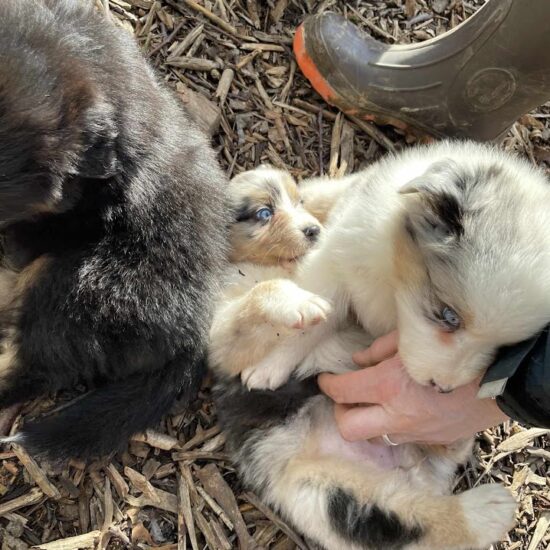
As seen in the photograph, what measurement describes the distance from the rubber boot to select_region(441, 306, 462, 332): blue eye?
1.77 metres

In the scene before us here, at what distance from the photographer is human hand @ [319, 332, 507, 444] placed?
100 inches

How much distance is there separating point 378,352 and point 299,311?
43cm

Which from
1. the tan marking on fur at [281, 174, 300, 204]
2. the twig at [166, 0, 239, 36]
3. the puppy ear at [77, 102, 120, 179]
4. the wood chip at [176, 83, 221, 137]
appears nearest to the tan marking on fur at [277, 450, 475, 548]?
the tan marking on fur at [281, 174, 300, 204]

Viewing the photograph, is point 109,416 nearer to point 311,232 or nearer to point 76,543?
point 76,543

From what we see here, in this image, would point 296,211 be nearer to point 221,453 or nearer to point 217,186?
point 217,186

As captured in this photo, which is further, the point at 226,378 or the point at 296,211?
the point at 296,211

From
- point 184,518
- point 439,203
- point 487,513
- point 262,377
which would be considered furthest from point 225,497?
point 439,203

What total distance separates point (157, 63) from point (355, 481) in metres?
2.45

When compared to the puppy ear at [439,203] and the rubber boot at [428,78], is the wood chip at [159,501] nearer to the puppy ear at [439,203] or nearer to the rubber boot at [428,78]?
the puppy ear at [439,203]

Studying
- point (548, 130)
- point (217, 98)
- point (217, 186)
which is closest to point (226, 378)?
point (217, 186)

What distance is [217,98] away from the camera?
11.7 ft

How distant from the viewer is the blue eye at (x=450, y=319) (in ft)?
7.13

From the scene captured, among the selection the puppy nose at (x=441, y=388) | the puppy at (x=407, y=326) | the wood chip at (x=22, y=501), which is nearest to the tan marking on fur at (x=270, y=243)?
the puppy at (x=407, y=326)

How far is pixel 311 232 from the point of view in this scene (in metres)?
3.22
